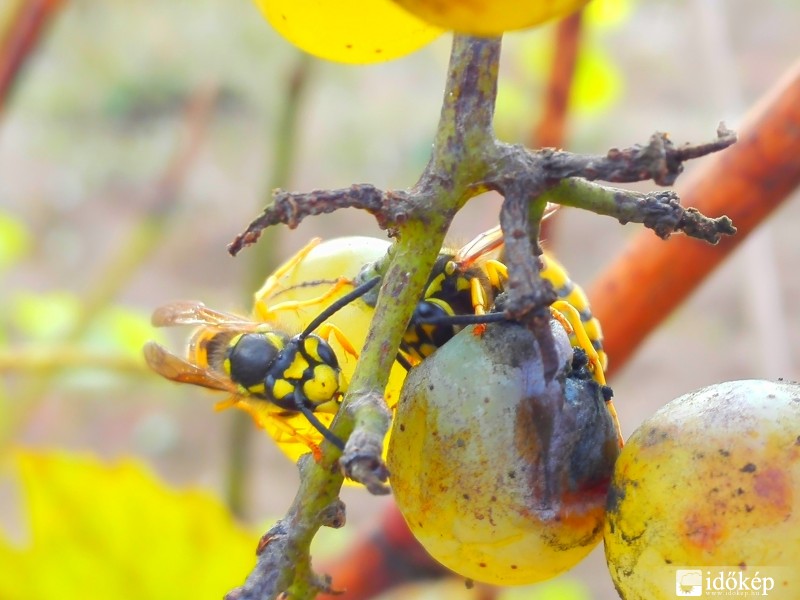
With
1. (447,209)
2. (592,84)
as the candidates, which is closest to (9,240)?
(592,84)

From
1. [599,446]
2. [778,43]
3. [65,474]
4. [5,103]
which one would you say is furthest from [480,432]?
[778,43]

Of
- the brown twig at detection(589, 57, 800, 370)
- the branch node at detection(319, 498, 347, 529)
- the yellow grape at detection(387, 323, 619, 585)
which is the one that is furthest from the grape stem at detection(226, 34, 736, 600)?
the brown twig at detection(589, 57, 800, 370)

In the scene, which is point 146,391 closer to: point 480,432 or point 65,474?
point 65,474

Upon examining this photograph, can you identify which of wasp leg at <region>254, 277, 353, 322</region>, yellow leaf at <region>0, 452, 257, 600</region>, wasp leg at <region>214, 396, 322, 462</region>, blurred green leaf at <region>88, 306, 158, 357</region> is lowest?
yellow leaf at <region>0, 452, 257, 600</region>

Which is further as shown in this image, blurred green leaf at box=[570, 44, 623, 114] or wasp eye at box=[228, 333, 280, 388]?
blurred green leaf at box=[570, 44, 623, 114]

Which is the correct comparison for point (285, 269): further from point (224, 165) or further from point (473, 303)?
point (224, 165)

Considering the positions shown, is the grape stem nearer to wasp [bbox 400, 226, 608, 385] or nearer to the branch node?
the branch node

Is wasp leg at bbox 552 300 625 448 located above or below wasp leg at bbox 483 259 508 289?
below
